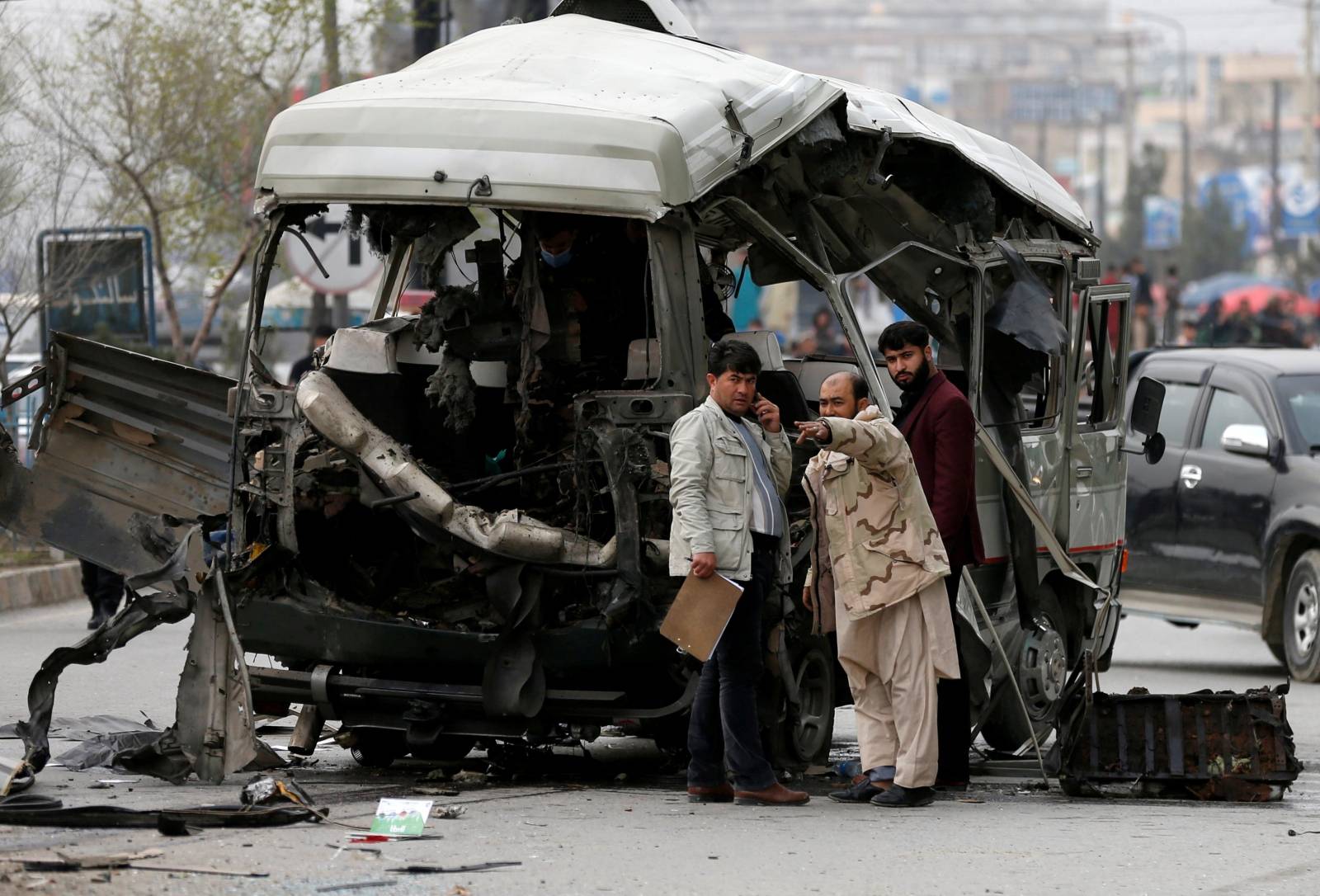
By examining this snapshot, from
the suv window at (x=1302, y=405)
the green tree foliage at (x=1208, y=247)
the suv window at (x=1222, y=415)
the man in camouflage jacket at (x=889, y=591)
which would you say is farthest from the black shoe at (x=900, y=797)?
the green tree foliage at (x=1208, y=247)

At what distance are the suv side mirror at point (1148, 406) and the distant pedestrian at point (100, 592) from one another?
6539mm

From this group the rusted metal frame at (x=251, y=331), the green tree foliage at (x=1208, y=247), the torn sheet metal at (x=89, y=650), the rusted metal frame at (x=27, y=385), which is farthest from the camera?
the green tree foliage at (x=1208, y=247)

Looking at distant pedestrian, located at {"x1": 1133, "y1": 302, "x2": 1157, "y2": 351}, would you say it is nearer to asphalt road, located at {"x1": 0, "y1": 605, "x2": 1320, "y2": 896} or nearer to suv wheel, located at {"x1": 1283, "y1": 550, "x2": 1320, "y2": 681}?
suv wheel, located at {"x1": 1283, "y1": 550, "x2": 1320, "y2": 681}

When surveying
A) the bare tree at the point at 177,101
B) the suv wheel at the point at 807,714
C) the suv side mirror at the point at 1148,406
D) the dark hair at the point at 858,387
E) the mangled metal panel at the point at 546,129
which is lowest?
the suv wheel at the point at 807,714

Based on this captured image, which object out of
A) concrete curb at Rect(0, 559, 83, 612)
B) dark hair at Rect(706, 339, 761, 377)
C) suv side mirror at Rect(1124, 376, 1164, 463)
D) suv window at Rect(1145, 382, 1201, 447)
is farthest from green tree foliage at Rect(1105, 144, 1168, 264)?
dark hair at Rect(706, 339, 761, 377)

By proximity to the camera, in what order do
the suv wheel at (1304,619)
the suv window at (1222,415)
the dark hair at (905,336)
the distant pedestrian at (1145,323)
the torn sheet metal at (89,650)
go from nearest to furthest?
the torn sheet metal at (89,650) < the dark hair at (905,336) < the suv wheel at (1304,619) < the suv window at (1222,415) < the distant pedestrian at (1145,323)

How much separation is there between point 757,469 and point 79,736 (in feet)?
10.8

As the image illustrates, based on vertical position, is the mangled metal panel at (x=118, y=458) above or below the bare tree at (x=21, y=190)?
below

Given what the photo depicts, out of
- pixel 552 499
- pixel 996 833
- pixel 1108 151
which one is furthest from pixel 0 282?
pixel 1108 151

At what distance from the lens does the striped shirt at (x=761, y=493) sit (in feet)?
27.6

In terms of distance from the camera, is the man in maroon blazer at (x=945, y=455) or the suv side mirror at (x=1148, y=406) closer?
the man in maroon blazer at (x=945, y=455)

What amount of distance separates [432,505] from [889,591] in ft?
5.59

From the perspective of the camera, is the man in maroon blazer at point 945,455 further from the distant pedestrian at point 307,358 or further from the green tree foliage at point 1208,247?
the green tree foliage at point 1208,247

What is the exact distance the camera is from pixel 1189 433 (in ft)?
49.4
